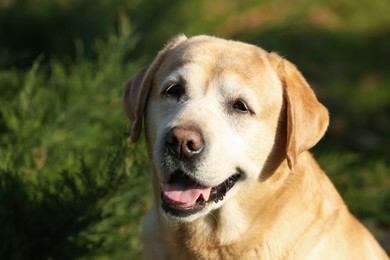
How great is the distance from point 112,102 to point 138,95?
73.4 inches

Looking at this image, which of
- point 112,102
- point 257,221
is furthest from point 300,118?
point 112,102

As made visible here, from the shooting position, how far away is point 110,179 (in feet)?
16.3

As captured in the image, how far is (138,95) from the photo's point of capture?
4426 millimetres

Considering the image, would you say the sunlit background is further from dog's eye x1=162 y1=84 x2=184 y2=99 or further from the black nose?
the black nose

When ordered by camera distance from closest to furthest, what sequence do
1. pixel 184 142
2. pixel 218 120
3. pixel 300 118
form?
1. pixel 184 142
2. pixel 218 120
3. pixel 300 118

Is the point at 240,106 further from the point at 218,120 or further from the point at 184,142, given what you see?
the point at 184,142

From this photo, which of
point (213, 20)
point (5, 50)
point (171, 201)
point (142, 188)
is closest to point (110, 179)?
point (142, 188)

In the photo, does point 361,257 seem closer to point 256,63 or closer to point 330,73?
point 256,63

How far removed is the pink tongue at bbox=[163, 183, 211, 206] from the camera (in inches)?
160

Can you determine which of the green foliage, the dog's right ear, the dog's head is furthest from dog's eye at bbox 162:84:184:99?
the green foliage

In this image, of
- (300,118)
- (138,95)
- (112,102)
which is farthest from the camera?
(112,102)

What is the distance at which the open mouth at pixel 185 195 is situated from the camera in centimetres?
405

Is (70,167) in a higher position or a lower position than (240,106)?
lower

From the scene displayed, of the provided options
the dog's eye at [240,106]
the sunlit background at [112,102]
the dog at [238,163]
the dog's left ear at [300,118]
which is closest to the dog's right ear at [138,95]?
the dog at [238,163]
